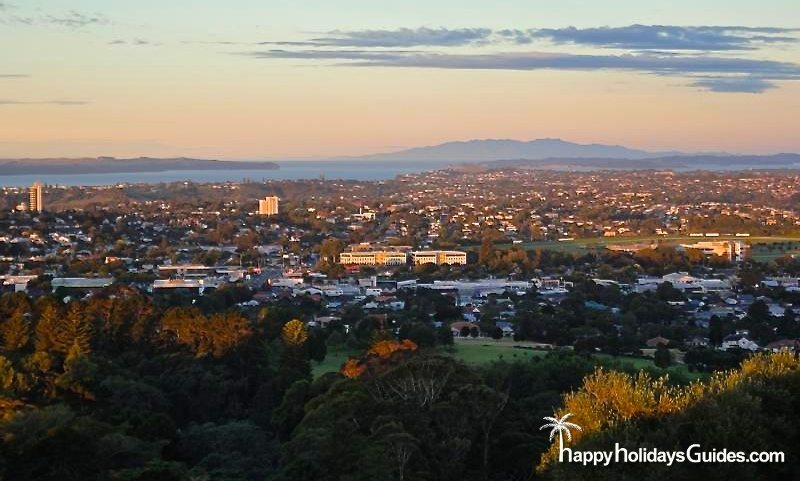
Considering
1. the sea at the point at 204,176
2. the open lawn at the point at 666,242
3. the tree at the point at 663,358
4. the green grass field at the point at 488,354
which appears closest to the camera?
the green grass field at the point at 488,354

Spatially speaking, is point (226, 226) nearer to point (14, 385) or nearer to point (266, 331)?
point (266, 331)

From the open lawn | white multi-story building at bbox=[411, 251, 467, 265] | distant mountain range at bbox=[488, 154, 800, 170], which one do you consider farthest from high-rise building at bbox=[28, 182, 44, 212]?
distant mountain range at bbox=[488, 154, 800, 170]

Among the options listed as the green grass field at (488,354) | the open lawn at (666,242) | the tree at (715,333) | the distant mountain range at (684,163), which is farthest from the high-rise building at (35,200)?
the distant mountain range at (684,163)

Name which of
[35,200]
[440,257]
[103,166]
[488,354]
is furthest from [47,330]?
[103,166]

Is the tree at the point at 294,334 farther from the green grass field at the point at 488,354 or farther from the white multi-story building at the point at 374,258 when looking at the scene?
the white multi-story building at the point at 374,258

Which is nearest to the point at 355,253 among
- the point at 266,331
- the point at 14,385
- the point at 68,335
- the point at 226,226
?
the point at 226,226

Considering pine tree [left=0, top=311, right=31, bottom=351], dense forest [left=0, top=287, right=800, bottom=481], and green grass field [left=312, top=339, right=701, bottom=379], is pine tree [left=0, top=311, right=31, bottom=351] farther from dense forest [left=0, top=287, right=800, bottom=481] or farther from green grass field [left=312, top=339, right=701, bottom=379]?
green grass field [left=312, top=339, right=701, bottom=379]
